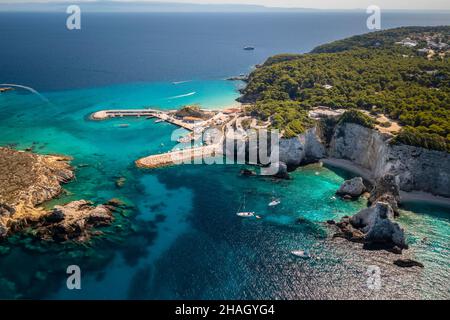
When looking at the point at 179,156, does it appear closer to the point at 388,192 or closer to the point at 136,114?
the point at 136,114

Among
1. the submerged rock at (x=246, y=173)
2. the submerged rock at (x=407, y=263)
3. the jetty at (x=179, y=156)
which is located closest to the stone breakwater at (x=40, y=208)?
the jetty at (x=179, y=156)

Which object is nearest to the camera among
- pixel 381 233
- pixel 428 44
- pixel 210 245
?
pixel 210 245

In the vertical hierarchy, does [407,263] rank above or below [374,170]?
below

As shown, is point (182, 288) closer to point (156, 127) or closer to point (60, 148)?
point (60, 148)

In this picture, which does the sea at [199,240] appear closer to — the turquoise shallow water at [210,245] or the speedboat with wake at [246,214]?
the turquoise shallow water at [210,245]

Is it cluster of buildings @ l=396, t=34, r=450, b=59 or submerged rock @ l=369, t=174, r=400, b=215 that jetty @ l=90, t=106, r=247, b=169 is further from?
cluster of buildings @ l=396, t=34, r=450, b=59

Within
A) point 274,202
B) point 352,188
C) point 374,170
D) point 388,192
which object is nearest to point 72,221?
point 274,202

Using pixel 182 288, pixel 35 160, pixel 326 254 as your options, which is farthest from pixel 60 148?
pixel 326 254
